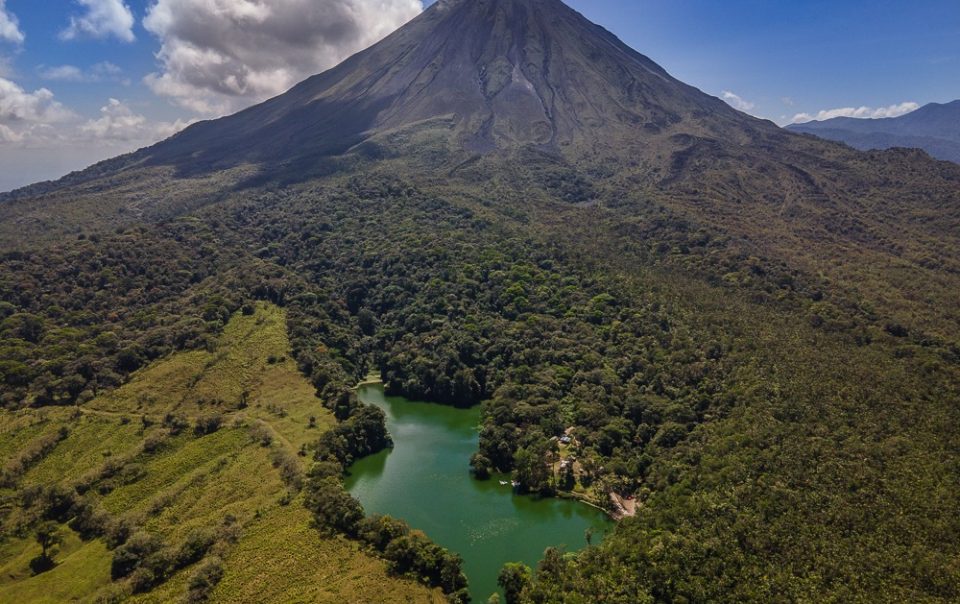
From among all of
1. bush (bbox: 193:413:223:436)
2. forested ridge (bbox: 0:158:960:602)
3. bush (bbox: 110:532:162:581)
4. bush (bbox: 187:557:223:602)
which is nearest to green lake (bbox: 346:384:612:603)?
forested ridge (bbox: 0:158:960:602)

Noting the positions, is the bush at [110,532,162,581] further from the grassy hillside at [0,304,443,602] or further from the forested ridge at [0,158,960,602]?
the forested ridge at [0,158,960,602]

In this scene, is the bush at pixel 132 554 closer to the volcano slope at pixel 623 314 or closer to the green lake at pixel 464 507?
the volcano slope at pixel 623 314

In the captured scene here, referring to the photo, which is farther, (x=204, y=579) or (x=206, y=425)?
(x=206, y=425)

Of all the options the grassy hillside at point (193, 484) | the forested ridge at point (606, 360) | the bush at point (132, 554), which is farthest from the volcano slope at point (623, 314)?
the bush at point (132, 554)

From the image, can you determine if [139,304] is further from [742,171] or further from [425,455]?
[742,171]

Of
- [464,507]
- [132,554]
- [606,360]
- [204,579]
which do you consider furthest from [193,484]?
[606,360]

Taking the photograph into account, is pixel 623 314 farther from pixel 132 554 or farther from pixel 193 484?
pixel 132 554
